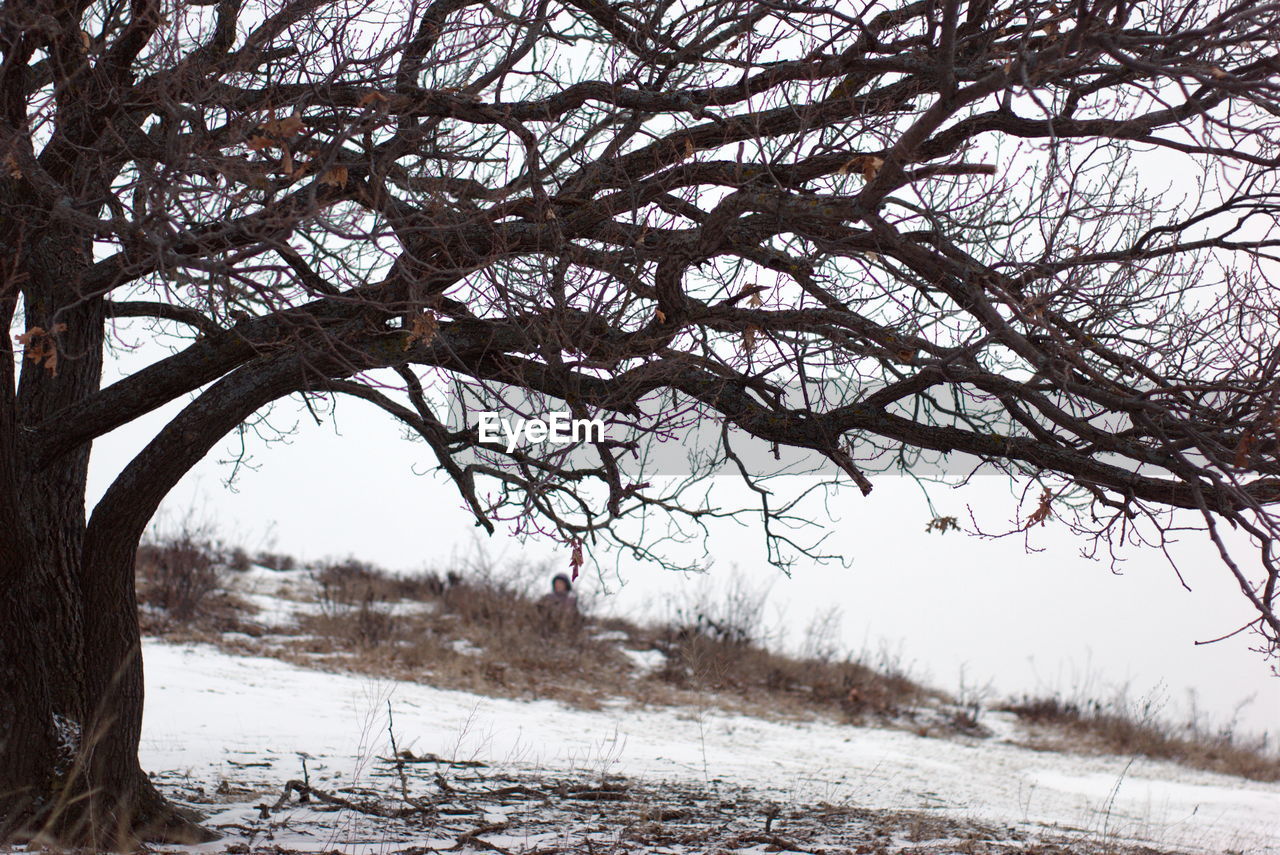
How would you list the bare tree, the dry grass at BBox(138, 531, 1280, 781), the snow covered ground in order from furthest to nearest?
the dry grass at BBox(138, 531, 1280, 781) → the snow covered ground → the bare tree

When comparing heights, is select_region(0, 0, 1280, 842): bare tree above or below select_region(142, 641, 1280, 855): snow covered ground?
above

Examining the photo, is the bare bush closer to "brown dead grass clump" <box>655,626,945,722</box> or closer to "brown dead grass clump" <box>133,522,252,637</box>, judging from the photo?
"brown dead grass clump" <box>133,522,252,637</box>

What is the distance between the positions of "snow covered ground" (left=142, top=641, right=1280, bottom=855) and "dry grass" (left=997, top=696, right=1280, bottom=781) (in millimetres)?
667

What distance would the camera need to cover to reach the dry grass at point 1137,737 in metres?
13.8

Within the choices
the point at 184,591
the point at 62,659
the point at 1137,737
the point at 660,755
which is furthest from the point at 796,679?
the point at 62,659

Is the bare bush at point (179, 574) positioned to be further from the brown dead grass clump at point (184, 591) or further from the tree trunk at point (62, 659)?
the tree trunk at point (62, 659)

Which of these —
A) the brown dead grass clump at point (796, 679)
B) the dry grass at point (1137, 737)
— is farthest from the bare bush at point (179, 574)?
the dry grass at point (1137, 737)

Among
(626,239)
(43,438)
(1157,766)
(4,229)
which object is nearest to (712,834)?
(626,239)

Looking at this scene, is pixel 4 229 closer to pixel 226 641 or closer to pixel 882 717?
pixel 226 641

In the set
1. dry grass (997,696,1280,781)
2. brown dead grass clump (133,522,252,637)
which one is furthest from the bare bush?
dry grass (997,696,1280,781)

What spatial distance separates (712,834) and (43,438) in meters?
4.06

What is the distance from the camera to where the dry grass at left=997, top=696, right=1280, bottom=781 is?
13781 mm

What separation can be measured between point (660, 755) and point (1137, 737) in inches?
300

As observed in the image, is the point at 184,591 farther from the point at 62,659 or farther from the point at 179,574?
the point at 62,659
